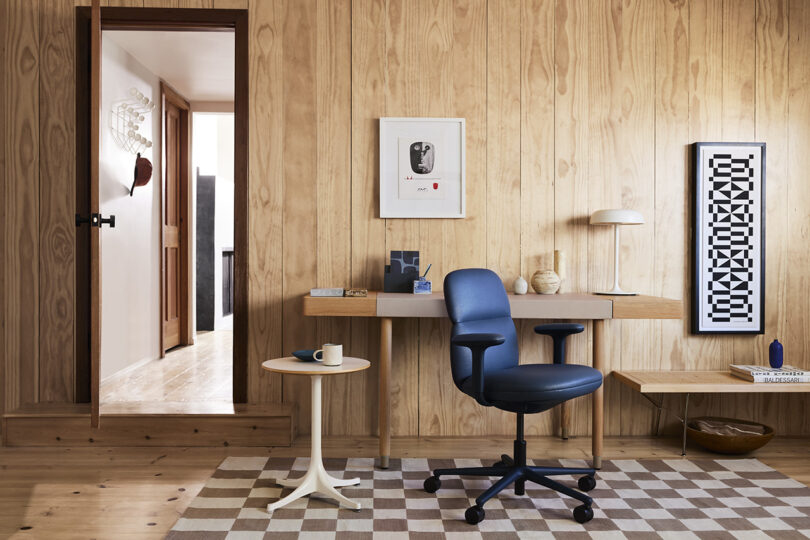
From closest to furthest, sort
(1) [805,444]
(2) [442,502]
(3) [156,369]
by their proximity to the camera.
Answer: (2) [442,502], (1) [805,444], (3) [156,369]

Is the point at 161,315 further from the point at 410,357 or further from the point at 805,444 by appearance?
the point at 805,444

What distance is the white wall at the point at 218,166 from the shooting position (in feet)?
23.6

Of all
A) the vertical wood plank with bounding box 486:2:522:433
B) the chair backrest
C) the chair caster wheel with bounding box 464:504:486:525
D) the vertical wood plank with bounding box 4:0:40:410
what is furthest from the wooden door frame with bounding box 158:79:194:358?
the chair caster wheel with bounding box 464:504:486:525

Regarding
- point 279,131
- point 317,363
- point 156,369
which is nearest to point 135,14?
point 279,131

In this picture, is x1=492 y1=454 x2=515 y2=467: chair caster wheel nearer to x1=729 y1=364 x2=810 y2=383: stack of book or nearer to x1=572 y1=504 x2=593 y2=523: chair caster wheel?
x1=572 y1=504 x2=593 y2=523: chair caster wheel

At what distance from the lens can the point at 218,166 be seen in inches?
320

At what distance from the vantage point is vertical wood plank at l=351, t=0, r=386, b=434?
350cm

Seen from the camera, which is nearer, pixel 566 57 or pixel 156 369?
pixel 566 57

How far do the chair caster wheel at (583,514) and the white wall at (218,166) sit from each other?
5682 millimetres

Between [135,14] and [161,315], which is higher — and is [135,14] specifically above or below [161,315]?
above

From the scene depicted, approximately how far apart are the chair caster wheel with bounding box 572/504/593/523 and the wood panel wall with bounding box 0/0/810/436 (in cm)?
120

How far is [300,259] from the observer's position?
352 centimetres

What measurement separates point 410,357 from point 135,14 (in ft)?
8.30

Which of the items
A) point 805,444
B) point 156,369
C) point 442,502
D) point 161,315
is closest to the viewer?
point 442,502
